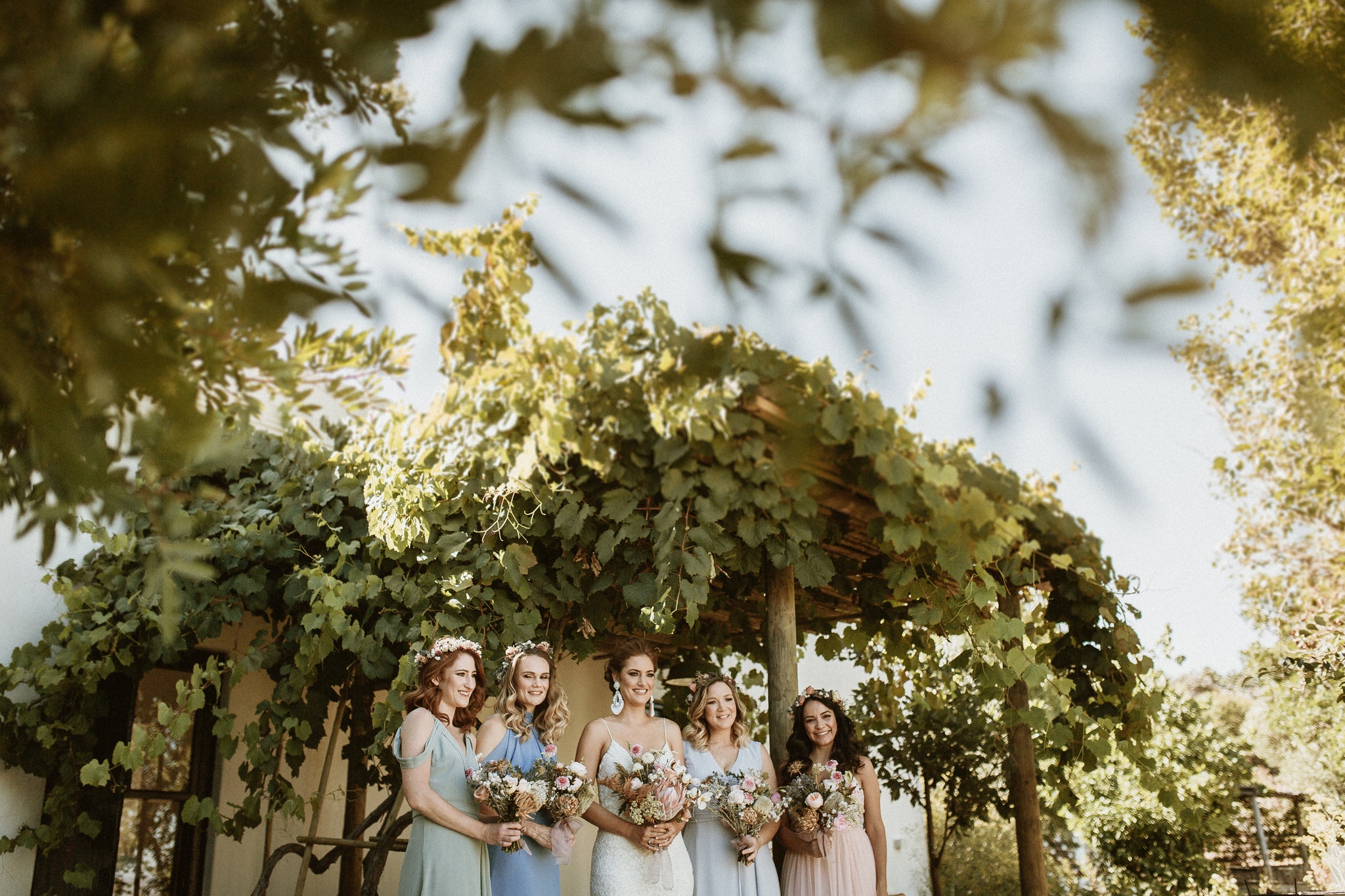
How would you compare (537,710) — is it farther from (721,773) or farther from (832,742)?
(832,742)

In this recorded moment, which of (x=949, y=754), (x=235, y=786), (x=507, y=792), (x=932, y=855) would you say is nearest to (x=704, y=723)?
(x=507, y=792)

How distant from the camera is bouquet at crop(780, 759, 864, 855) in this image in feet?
12.7

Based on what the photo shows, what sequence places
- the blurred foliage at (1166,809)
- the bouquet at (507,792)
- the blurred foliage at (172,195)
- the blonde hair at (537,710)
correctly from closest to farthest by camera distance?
the blurred foliage at (172,195) → the bouquet at (507,792) → the blonde hair at (537,710) → the blurred foliage at (1166,809)

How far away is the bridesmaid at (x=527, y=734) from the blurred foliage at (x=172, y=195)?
9.10 feet

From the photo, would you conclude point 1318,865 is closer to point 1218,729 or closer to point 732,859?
point 1218,729

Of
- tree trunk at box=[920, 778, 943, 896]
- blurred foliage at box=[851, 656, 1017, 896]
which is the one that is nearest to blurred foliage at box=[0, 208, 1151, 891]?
blurred foliage at box=[851, 656, 1017, 896]

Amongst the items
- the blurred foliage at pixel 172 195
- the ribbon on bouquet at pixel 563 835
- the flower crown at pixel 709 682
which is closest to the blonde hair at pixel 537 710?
the ribbon on bouquet at pixel 563 835

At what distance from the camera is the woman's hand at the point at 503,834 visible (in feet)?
11.3

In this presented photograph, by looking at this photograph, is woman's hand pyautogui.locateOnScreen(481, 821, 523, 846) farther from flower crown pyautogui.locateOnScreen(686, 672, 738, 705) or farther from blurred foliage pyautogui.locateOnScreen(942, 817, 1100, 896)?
blurred foliage pyautogui.locateOnScreen(942, 817, 1100, 896)

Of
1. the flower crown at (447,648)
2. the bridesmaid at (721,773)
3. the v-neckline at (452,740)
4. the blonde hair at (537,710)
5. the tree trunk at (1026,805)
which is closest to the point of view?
the v-neckline at (452,740)

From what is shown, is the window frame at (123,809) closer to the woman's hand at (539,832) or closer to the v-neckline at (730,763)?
the woman's hand at (539,832)

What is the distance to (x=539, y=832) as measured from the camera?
139 inches

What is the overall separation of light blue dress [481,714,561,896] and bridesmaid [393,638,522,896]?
0.06 metres

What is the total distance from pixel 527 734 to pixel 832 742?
1307mm
